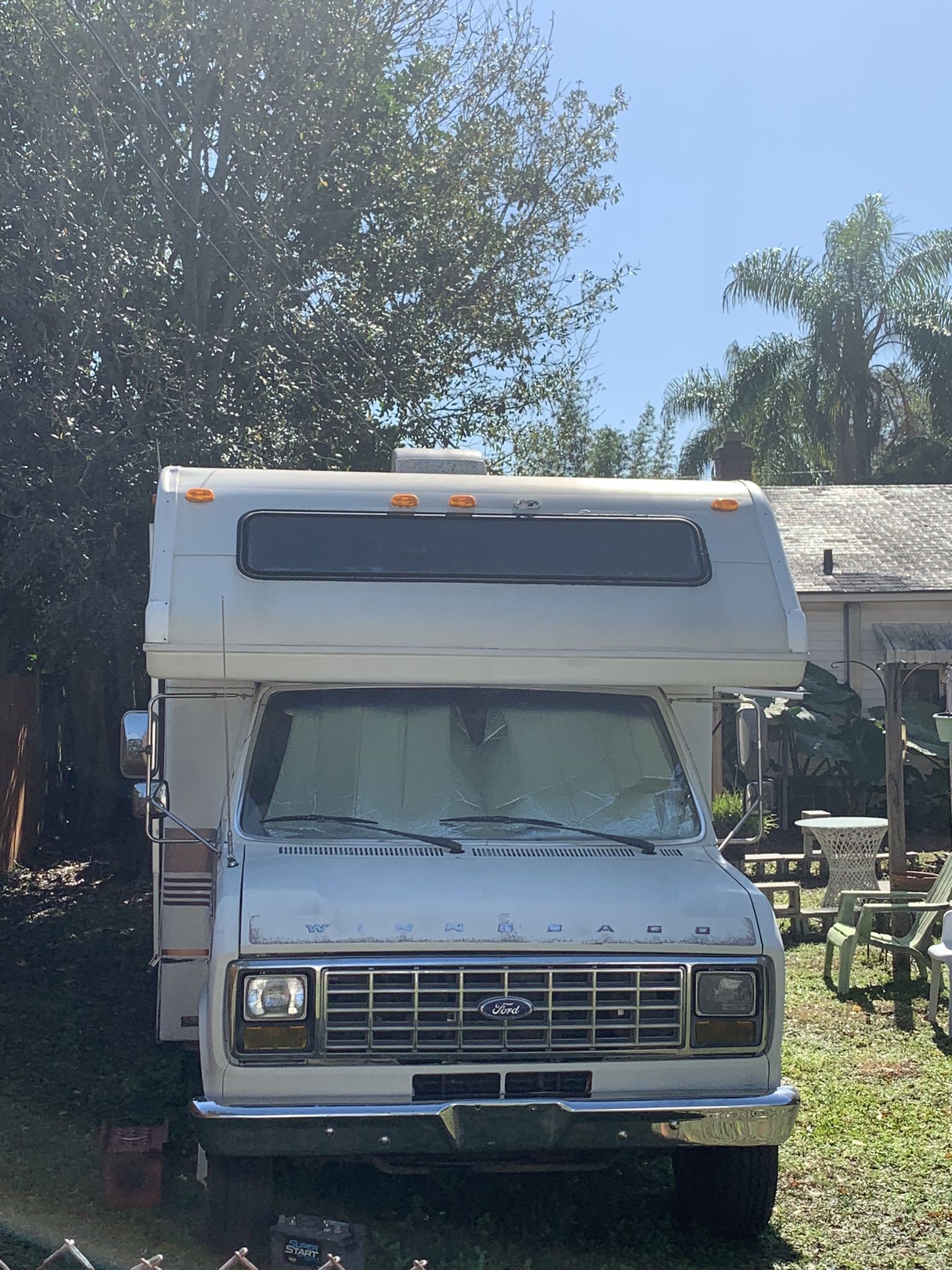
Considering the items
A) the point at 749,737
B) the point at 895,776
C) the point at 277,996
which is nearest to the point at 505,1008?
the point at 277,996

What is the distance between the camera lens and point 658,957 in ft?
15.1

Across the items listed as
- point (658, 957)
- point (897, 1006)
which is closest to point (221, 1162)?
point (658, 957)

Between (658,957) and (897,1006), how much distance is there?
4.36 meters

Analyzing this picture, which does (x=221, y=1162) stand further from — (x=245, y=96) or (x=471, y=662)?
(x=245, y=96)

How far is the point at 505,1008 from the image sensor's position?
452cm

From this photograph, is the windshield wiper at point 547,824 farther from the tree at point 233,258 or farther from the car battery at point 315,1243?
the tree at point 233,258

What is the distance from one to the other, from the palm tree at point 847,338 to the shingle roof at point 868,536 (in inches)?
452

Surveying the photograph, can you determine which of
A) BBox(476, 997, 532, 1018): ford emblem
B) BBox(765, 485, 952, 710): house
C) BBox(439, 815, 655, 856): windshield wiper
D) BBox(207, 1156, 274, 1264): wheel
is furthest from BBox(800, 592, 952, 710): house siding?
BBox(207, 1156, 274, 1264): wheel

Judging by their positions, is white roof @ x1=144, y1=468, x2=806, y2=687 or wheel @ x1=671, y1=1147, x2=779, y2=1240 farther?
white roof @ x1=144, y1=468, x2=806, y2=687

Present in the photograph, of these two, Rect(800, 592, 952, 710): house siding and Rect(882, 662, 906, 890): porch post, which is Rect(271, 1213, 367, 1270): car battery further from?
Rect(800, 592, 952, 710): house siding

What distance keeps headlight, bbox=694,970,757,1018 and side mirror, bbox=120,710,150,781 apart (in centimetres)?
229

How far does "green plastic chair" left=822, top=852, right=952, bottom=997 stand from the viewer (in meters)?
8.52

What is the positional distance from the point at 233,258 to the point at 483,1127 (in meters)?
9.35

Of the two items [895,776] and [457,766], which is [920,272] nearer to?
[895,776]
